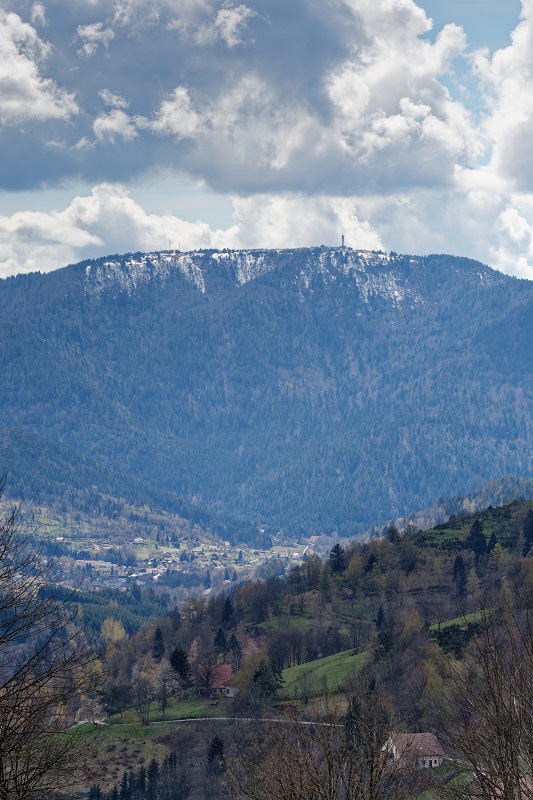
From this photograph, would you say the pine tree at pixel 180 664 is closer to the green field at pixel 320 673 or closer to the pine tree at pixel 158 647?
the green field at pixel 320 673

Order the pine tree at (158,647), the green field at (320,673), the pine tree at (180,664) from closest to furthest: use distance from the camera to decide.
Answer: the green field at (320,673) → the pine tree at (180,664) → the pine tree at (158,647)

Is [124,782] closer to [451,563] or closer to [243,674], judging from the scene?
[243,674]

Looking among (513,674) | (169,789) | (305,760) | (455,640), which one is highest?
(513,674)

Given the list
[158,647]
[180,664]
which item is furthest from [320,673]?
[158,647]

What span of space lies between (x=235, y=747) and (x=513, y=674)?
300ft

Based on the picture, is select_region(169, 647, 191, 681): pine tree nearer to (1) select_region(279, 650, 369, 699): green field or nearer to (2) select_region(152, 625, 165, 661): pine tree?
(1) select_region(279, 650, 369, 699): green field

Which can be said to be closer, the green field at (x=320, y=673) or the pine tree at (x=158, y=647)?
the green field at (x=320, y=673)

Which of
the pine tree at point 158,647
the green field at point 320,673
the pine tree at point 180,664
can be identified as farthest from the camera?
the pine tree at point 158,647

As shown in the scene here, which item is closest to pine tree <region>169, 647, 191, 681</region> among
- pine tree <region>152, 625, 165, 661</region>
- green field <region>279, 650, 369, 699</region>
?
green field <region>279, 650, 369, 699</region>

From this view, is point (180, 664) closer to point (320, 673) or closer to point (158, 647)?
point (320, 673)

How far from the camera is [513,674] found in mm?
33844

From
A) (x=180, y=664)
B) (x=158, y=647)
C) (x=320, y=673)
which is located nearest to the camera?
(x=320, y=673)

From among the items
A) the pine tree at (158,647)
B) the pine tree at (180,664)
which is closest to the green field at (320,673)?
the pine tree at (180,664)

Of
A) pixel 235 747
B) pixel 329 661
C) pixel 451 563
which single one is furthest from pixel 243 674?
pixel 451 563
